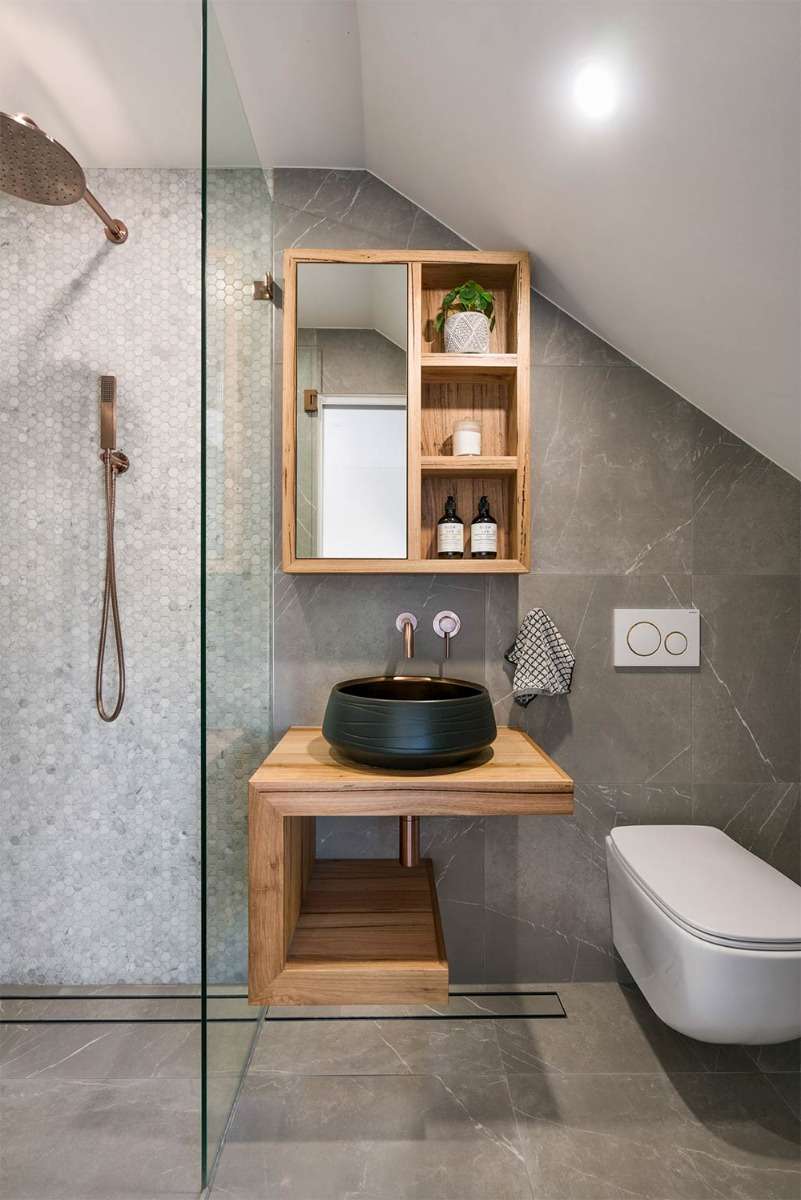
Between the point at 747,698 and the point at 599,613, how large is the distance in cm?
48

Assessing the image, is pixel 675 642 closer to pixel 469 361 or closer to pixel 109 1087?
pixel 469 361

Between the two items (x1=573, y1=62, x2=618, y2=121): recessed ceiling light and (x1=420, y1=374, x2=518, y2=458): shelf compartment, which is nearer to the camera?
(x1=573, y1=62, x2=618, y2=121): recessed ceiling light

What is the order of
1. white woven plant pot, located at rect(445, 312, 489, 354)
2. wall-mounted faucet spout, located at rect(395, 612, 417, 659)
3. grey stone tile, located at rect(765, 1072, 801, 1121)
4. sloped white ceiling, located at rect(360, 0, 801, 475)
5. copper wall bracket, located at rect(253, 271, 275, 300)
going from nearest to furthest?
sloped white ceiling, located at rect(360, 0, 801, 475), grey stone tile, located at rect(765, 1072, 801, 1121), copper wall bracket, located at rect(253, 271, 275, 300), white woven plant pot, located at rect(445, 312, 489, 354), wall-mounted faucet spout, located at rect(395, 612, 417, 659)

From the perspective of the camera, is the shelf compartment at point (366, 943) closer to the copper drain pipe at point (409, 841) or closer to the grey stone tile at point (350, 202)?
the copper drain pipe at point (409, 841)

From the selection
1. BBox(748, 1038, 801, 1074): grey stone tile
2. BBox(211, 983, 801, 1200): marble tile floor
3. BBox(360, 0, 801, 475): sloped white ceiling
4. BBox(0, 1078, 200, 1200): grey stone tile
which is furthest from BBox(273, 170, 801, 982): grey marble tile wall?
BBox(0, 1078, 200, 1200): grey stone tile

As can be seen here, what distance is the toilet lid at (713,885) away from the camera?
1203mm

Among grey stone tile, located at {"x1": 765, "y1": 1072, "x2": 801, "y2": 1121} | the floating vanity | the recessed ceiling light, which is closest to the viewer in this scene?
the recessed ceiling light

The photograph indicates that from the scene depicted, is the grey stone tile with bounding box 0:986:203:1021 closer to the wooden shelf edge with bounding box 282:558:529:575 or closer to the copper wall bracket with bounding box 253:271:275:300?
the wooden shelf edge with bounding box 282:558:529:575

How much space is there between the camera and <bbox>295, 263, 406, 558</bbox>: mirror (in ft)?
5.37

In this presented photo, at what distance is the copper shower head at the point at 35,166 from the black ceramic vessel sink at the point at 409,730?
Answer: 53.3 inches

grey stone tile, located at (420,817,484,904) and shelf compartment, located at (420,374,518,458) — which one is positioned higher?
shelf compartment, located at (420,374,518,458)

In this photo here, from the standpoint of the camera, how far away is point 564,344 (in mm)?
1759

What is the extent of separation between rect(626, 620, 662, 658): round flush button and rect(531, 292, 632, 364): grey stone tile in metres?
0.74

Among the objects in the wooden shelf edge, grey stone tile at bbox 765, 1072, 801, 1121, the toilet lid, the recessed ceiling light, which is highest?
the recessed ceiling light
